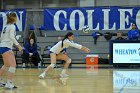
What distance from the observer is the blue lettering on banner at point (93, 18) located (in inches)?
792

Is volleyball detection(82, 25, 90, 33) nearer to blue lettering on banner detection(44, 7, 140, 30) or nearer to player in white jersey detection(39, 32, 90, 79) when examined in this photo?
blue lettering on banner detection(44, 7, 140, 30)

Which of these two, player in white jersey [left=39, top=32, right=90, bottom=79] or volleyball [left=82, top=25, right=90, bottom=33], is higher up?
volleyball [left=82, top=25, right=90, bottom=33]

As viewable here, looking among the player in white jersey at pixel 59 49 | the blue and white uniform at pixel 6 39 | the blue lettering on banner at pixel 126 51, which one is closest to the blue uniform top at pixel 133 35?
the blue lettering on banner at pixel 126 51

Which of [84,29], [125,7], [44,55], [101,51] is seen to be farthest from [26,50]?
[125,7]

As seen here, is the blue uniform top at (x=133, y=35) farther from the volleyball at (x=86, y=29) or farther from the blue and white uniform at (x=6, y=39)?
the blue and white uniform at (x=6, y=39)

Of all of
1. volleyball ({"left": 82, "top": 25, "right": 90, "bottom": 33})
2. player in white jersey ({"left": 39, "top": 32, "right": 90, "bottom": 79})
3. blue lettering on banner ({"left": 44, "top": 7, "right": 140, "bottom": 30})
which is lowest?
player in white jersey ({"left": 39, "top": 32, "right": 90, "bottom": 79})

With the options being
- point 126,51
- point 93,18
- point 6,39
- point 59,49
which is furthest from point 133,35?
point 6,39

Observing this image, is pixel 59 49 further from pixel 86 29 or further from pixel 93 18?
pixel 93 18

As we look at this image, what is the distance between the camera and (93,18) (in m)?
20.4

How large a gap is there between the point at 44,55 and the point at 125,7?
5.18 m

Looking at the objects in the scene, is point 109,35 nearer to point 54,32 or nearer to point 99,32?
point 99,32

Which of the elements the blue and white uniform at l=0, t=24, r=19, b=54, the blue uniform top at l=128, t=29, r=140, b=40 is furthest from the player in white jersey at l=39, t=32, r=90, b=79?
the blue uniform top at l=128, t=29, r=140, b=40

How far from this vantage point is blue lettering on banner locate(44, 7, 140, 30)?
792 inches

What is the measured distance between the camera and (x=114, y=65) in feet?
55.9
